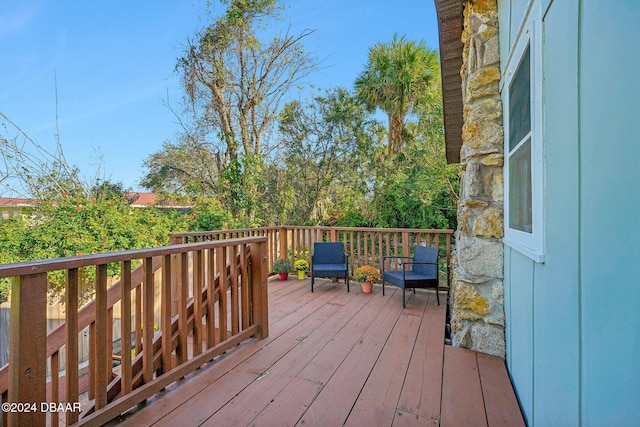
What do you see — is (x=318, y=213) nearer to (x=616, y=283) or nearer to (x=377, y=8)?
(x=377, y=8)

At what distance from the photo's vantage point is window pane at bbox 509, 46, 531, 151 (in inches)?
67.6

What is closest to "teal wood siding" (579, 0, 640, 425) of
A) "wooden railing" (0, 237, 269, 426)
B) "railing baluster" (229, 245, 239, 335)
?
"wooden railing" (0, 237, 269, 426)

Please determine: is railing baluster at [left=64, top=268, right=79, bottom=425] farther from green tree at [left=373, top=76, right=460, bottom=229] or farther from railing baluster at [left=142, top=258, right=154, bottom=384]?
green tree at [left=373, top=76, right=460, bottom=229]

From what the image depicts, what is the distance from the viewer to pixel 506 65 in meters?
2.21

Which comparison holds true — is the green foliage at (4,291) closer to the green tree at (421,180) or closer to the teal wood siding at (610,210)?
the teal wood siding at (610,210)

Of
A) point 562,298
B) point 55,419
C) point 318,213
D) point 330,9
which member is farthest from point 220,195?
point 562,298

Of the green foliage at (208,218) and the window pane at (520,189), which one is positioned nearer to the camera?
the window pane at (520,189)

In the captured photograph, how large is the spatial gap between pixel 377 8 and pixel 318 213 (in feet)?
20.4

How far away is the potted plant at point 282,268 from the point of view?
17.3 feet

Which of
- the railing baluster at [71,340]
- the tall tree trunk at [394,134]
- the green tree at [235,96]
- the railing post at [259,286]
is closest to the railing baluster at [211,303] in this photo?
the railing post at [259,286]

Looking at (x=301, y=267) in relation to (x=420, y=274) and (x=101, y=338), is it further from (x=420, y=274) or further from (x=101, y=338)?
(x=101, y=338)

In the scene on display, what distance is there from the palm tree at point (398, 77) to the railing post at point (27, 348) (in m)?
8.92

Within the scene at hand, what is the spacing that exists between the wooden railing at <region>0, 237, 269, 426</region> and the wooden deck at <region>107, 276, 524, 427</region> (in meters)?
0.15

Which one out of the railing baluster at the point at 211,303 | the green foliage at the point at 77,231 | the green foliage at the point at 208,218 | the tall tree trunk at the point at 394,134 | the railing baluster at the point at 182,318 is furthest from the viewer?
the tall tree trunk at the point at 394,134
